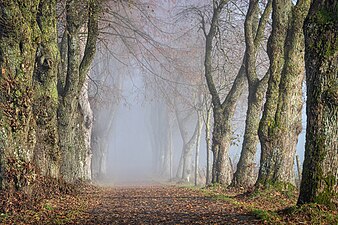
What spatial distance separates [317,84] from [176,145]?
56504mm

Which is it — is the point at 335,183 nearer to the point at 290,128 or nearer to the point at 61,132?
the point at 290,128

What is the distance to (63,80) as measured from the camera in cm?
1461

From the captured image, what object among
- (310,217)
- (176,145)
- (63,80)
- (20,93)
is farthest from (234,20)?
(176,145)

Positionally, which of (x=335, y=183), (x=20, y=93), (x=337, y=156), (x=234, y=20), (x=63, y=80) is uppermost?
(x=234, y=20)

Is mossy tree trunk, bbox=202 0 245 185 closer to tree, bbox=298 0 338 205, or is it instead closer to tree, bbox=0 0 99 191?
tree, bbox=0 0 99 191

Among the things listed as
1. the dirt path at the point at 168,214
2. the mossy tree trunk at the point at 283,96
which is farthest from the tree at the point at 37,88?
the mossy tree trunk at the point at 283,96

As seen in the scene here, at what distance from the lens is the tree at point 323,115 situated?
22.6 ft

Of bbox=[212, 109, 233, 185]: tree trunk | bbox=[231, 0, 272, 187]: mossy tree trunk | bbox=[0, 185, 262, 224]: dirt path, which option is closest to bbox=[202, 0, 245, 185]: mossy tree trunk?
bbox=[212, 109, 233, 185]: tree trunk

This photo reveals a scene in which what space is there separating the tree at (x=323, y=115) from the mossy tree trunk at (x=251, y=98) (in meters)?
7.73

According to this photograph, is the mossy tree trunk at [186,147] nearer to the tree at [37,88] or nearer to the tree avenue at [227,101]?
the tree avenue at [227,101]

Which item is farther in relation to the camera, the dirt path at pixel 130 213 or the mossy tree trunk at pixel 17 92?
the mossy tree trunk at pixel 17 92

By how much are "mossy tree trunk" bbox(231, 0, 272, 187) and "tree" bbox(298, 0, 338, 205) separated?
7.73m

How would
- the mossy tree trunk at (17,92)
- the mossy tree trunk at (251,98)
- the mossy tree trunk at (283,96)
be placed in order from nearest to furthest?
1. the mossy tree trunk at (17,92)
2. the mossy tree trunk at (283,96)
3. the mossy tree trunk at (251,98)

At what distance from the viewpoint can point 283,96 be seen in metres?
11.4
